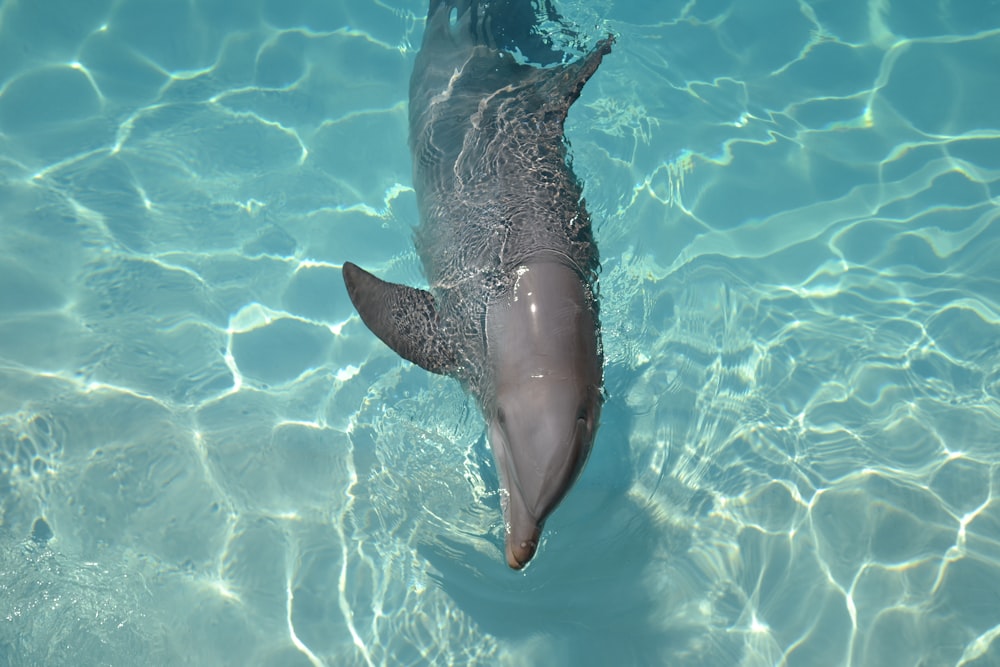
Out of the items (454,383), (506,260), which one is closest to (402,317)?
(454,383)

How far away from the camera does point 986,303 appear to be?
6.66 m

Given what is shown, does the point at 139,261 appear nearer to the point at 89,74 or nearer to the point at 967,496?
the point at 89,74

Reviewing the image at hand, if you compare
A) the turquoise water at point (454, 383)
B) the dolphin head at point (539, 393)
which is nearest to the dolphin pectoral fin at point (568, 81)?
the turquoise water at point (454, 383)

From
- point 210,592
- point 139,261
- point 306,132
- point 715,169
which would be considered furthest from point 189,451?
point 715,169

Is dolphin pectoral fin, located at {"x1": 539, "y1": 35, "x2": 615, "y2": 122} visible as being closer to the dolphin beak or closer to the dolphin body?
the dolphin body

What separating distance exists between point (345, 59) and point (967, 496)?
7.28 meters

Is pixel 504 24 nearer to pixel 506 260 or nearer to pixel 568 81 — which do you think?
pixel 568 81

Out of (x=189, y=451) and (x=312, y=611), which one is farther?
(x=189, y=451)

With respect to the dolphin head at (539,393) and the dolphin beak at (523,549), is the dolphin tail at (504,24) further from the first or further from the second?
the dolphin beak at (523,549)

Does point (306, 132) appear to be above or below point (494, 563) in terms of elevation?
above

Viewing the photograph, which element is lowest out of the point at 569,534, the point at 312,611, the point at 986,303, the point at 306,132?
the point at 312,611

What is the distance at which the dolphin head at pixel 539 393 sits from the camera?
10.8 feet

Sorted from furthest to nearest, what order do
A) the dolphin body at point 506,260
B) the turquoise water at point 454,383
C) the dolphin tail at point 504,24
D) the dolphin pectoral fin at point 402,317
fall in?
the dolphin tail at point 504,24 → the turquoise water at point 454,383 → the dolphin pectoral fin at point 402,317 → the dolphin body at point 506,260

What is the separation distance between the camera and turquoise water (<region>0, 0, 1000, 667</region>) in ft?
16.7
